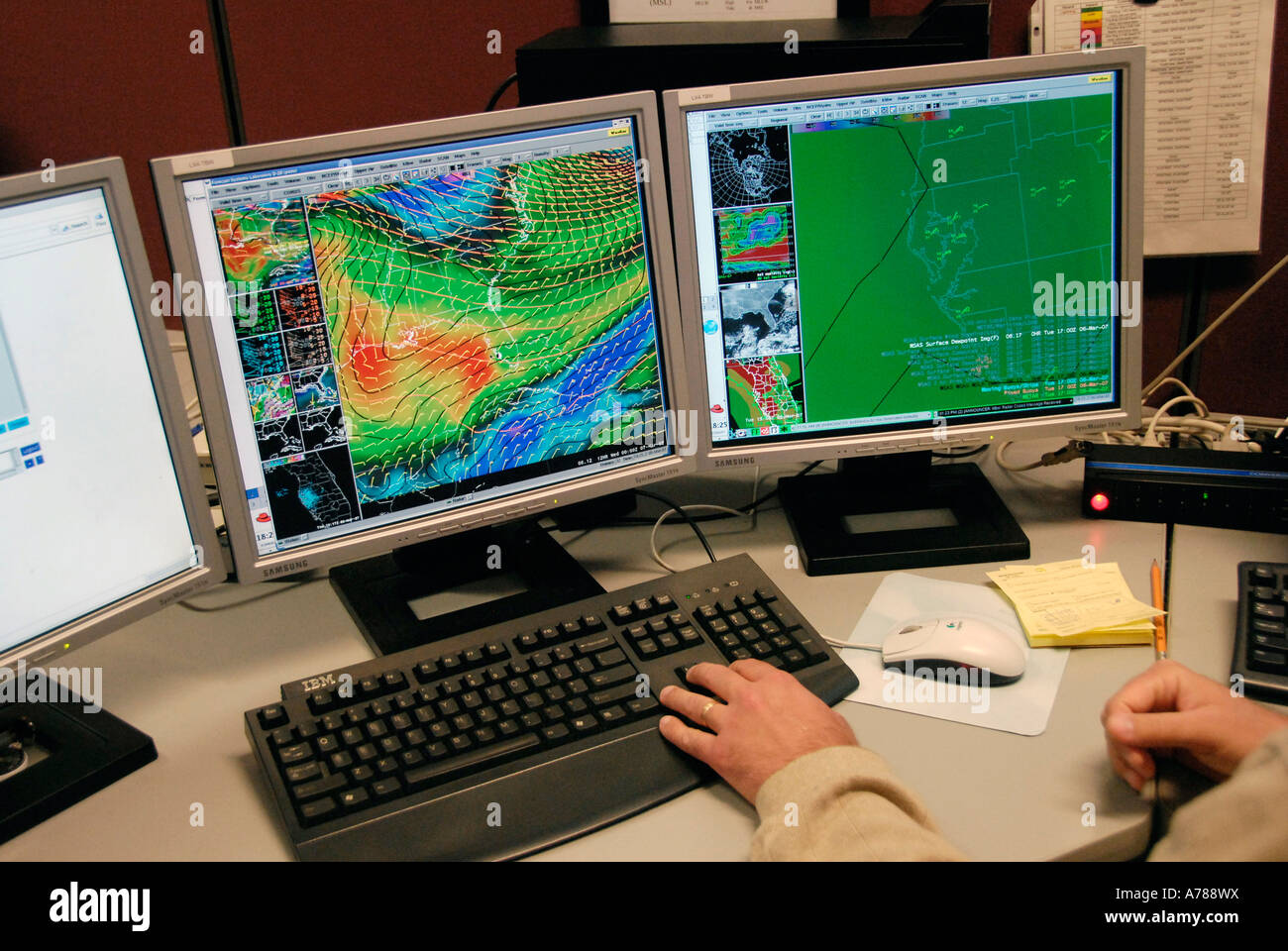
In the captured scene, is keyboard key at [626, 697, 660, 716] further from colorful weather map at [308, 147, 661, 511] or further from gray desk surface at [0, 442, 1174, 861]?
colorful weather map at [308, 147, 661, 511]

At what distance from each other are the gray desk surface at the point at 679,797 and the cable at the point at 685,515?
0.05 ft

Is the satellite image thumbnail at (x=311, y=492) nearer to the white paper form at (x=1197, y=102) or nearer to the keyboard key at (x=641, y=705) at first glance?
the keyboard key at (x=641, y=705)

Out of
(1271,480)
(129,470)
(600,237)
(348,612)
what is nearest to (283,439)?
(129,470)

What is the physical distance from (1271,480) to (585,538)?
2.46ft

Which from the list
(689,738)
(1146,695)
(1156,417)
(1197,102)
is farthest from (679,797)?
(1197,102)

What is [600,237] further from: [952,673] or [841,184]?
[952,673]

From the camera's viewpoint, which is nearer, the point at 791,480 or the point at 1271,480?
the point at 1271,480

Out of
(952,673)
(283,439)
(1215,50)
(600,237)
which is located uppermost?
(1215,50)

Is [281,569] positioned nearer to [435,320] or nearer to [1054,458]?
[435,320]

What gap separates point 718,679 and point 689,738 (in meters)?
0.07

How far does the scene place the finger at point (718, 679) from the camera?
861mm

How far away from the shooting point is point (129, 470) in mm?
874

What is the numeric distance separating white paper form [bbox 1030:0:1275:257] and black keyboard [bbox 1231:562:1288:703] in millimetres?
594

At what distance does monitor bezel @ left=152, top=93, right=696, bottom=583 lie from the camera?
2.84 ft
